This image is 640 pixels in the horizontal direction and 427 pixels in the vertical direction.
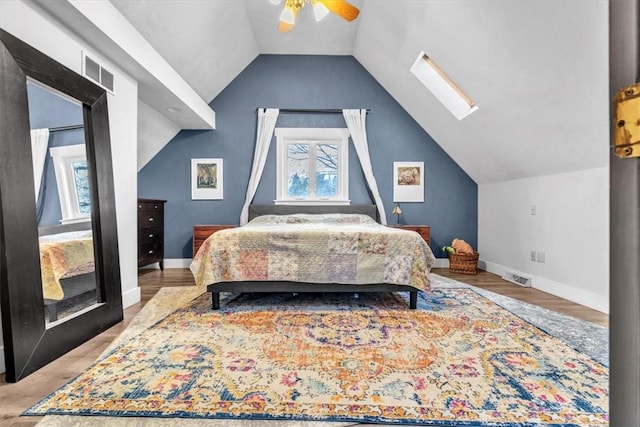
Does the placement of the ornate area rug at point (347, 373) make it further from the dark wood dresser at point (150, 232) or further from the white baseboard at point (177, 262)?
the white baseboard at point (177, 262)

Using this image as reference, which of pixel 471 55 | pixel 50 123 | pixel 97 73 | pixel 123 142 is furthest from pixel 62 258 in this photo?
pixel 471 55

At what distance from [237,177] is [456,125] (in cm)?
333

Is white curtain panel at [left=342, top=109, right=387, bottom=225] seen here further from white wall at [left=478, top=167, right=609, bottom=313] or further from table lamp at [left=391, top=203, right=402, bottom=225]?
white wall at [left=478, top=167, right=609, bottom=313]

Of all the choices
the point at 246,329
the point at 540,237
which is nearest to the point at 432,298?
the point at 540,237

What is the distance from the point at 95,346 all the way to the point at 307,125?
3.89m

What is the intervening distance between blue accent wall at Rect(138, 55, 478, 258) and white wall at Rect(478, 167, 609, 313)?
0.73 m

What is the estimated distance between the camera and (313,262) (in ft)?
8.41

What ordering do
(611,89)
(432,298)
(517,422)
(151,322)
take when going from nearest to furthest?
(611,89), (517,422), (151,322), (432,298)

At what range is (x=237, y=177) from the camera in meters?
4.71

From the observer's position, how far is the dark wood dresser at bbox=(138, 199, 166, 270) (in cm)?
389

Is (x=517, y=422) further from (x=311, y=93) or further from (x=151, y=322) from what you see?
(x=311, y=93)

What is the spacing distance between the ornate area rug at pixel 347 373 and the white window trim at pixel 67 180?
0.95 m

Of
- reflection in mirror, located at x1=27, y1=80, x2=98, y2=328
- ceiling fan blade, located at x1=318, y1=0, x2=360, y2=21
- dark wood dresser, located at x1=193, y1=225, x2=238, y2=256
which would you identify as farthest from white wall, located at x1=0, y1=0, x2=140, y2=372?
ceiling fan blade, located at x1=318, y1=0, x2=360, y2=21

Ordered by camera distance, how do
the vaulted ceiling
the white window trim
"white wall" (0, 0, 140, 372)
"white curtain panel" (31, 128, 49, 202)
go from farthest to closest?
the vaulted ceiling, "white wall" (0, 0, 140, 372), the white window trim, "white curtain panel" (31, 128, 49, 202)
